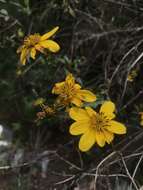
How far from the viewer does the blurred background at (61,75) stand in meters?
2.00

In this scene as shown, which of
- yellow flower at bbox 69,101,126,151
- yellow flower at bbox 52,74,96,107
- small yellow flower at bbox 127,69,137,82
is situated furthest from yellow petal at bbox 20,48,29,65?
small yellow flower at bbox 127,69,137,82

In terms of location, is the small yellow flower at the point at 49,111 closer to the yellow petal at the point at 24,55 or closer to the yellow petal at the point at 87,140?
the yellow petal at the point at 87,140

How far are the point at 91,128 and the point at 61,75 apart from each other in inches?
29.5

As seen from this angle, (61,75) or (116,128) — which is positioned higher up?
(61,75)

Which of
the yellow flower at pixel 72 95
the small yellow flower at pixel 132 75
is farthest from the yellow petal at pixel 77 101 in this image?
the small yellow flower at pixel 132 75

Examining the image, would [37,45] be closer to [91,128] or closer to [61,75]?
[91,128]

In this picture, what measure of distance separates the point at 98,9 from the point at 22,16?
0.41 meters

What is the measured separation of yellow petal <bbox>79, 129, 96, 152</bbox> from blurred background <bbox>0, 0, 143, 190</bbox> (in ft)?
1.83

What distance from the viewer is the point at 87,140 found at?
51.5 inches

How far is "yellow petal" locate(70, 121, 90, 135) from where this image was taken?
51.7 inches

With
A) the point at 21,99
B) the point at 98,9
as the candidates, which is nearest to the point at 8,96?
the point at 21,99

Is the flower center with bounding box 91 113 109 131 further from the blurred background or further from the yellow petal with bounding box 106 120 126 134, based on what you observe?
the blurred background

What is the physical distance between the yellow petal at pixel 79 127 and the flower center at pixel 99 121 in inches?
0.8

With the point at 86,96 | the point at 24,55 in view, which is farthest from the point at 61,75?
the point at 86,96
